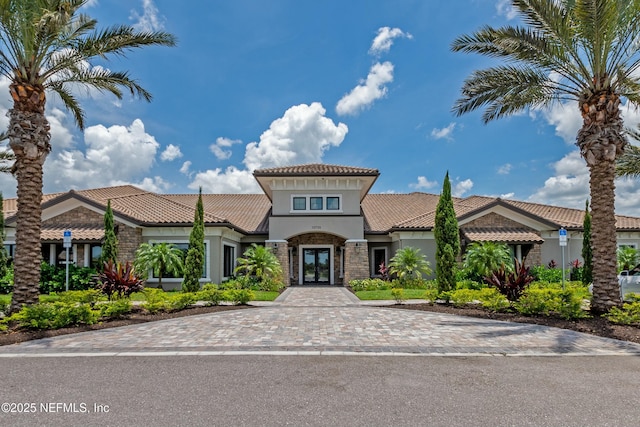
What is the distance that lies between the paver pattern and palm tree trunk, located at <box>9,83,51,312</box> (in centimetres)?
273

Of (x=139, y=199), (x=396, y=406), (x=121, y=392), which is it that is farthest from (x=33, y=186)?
(x=139, y=199)

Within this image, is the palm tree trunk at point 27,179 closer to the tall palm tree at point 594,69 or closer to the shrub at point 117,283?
the shrub at point 117,283

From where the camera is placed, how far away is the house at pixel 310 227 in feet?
65.6

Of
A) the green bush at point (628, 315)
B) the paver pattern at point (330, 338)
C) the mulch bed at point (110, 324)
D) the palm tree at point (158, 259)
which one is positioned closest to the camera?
the paver pattern at point (330, 338)

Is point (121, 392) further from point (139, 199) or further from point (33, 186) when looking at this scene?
point (139, 199)

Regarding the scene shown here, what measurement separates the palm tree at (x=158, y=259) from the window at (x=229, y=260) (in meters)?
3.63

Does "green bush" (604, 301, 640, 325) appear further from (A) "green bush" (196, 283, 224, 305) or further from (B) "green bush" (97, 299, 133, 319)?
(B) "green bush" (97, 299, 133, 319)

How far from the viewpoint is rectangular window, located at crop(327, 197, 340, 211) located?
78.4ft

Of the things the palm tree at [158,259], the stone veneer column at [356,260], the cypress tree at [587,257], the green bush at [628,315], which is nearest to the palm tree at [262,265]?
the palm tree at [158,259]

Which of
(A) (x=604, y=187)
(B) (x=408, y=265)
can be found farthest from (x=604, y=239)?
(B) (x=408, y=265)

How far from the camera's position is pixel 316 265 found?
25.9m

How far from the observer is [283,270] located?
2294 cm

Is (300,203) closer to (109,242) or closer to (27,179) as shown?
(109,242)

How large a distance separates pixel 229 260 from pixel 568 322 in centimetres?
1753
